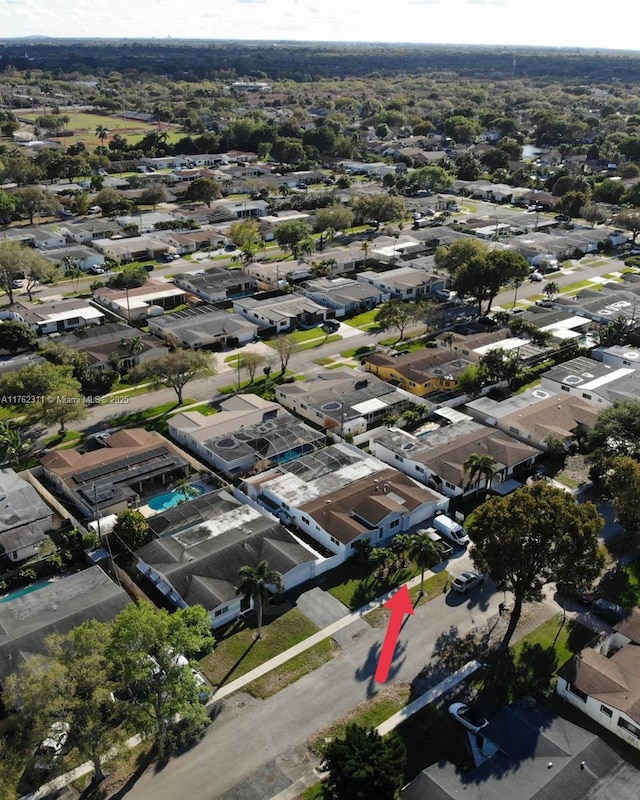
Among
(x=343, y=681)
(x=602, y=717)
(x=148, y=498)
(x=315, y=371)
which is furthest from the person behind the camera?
(x=315, y=371)

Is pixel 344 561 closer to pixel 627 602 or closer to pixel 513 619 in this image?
pixel 513 619

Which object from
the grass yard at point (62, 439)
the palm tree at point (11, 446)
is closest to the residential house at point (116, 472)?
the palm tree at point (11, 446)

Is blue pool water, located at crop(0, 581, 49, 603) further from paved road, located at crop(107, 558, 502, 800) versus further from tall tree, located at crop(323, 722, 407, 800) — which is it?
tall tree, located at crop(323, 722, 407, 800)

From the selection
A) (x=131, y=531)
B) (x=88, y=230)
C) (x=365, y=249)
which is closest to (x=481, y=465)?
(x=131, y=531)

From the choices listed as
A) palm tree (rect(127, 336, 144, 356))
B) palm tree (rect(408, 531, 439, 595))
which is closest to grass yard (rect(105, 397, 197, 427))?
palm tree (rect(127, 336, 144, 356))

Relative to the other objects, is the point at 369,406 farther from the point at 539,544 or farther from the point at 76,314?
the point at 76,314

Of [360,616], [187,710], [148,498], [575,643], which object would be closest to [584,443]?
[575,643]
